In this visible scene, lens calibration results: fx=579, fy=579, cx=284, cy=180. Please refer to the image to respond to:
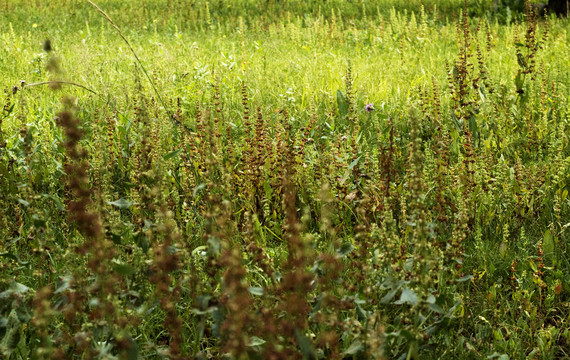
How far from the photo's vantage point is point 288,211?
1688 millimetres

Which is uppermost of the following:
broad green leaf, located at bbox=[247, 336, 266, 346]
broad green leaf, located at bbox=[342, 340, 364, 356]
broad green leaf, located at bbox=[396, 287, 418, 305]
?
broad green leaf, located at bbox=[396, 287, 418, 305]

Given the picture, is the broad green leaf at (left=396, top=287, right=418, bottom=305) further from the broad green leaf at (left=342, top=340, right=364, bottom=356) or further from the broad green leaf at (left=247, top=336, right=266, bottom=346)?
the broad green leaf at (left=247, top=336, right=266, bottom=346)

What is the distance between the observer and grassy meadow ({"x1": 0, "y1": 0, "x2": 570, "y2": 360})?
182 cm

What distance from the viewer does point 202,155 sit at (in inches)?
139

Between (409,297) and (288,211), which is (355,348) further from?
(288,211)

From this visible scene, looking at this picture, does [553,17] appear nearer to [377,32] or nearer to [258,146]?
[377,32]

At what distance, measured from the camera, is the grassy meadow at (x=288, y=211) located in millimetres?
1824

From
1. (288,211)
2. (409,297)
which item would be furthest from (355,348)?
(288,211)

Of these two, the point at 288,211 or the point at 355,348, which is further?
the point at 355,348

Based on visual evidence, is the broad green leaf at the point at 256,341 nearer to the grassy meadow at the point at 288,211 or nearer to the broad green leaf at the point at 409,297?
the grassy meadow at the point at 288,211

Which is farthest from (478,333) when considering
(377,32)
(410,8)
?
(410,8)

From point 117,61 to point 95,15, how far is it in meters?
5.08

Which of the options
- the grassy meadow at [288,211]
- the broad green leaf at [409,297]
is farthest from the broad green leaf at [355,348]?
the broad green leaf at [409,297]

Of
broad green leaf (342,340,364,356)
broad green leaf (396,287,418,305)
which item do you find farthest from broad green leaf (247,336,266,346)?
broad green leaf (396,287,418,305)
